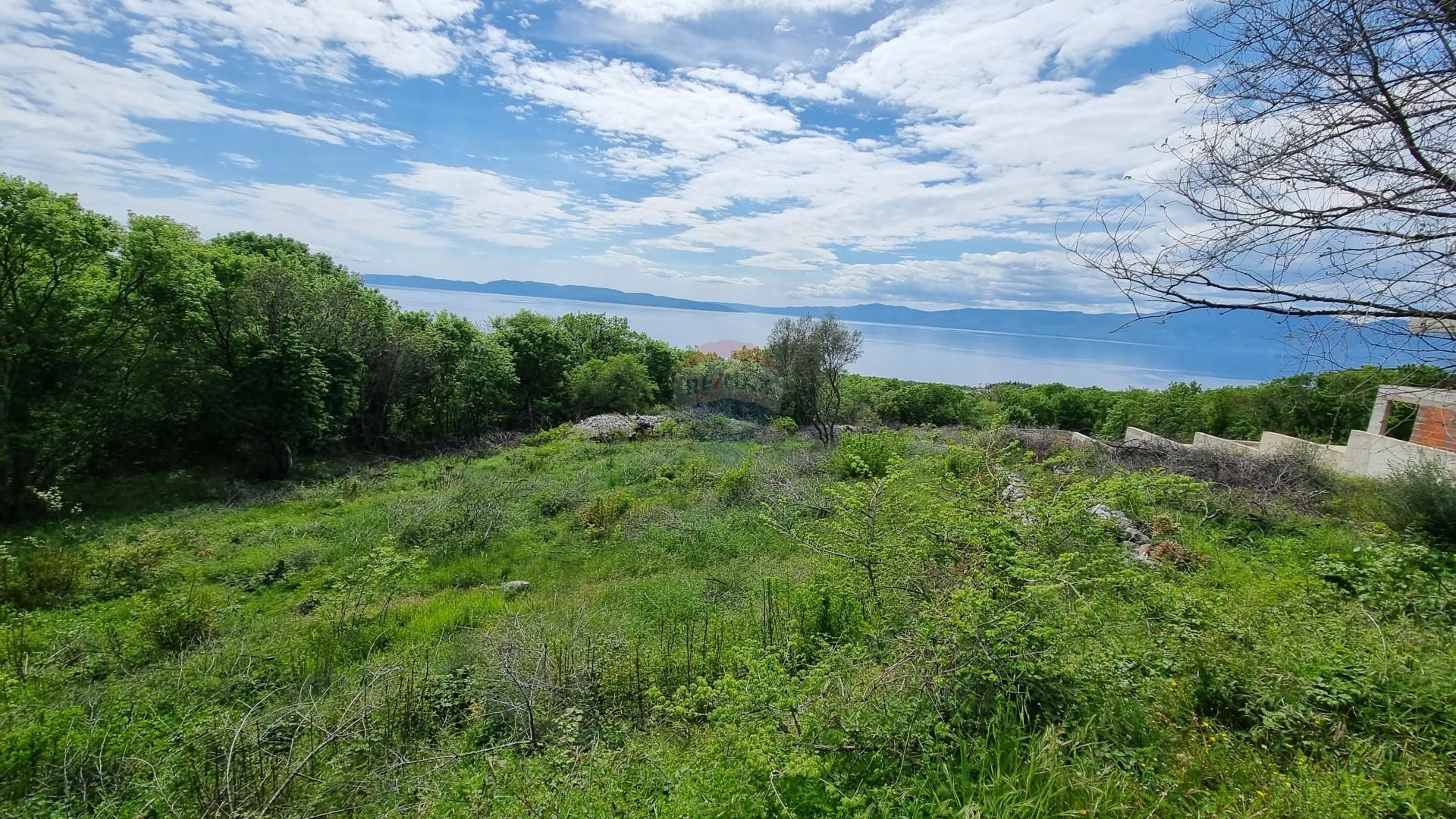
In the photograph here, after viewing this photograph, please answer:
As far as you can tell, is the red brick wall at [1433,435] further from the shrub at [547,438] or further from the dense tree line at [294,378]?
the shrub at [547,438]

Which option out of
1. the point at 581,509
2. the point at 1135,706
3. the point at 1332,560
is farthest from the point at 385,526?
the point at 1332,560

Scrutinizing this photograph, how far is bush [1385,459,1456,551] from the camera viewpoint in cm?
688

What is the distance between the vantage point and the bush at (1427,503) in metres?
6.88

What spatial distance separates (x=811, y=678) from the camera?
2934 mm

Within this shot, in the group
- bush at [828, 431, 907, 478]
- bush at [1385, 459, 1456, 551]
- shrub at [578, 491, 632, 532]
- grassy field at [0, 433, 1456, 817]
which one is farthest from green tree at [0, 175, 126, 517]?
bush at [1385, 459, 1456, 551]

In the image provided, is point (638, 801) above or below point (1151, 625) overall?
below

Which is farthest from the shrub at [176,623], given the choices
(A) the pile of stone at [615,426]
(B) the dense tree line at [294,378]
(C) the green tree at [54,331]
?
(A) the pile of stone at [615,426]

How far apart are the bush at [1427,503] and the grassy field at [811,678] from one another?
597 millimetres

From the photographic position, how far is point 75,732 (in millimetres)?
3385

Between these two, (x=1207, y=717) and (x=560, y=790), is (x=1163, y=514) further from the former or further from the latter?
(x=560, y=790)

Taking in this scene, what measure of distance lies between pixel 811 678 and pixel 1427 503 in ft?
31.5

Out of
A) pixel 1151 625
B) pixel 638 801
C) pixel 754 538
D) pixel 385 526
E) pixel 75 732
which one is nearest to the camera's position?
pixel 638 801

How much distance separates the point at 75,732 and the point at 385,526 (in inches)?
257

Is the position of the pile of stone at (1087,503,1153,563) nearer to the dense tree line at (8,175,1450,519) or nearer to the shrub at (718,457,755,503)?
the dense tree line at (8,175,1450,519)
